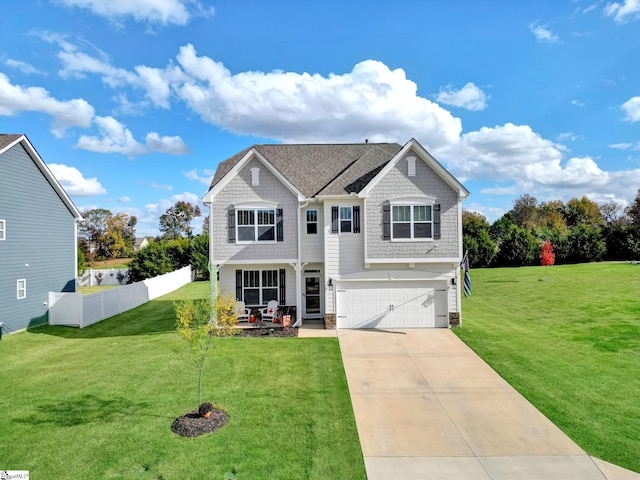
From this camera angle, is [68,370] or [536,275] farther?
[536,275]

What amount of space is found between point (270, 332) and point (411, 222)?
777cm

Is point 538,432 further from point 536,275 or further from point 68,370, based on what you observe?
point 536,275

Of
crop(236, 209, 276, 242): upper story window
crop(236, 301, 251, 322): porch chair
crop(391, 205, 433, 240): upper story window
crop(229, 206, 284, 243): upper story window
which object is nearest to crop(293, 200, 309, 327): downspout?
crop(229, 206, 284, 243): upper story window

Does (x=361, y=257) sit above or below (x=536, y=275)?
above

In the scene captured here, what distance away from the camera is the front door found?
58.1ft

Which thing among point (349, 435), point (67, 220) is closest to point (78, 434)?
point (349, 435)

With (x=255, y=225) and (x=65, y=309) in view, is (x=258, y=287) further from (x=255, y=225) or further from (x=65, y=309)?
(x=65, y=309)

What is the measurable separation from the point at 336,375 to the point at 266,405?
2.74 metres

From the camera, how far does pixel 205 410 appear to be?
8.13 meters

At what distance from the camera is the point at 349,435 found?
7668 millimetres

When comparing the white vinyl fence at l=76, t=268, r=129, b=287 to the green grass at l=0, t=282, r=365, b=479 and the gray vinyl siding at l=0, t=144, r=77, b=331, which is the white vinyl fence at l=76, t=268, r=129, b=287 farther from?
the green grass at l=0, t=282, r=365, b=479

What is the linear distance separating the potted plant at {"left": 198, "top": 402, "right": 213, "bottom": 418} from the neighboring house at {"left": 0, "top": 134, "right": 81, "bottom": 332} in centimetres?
1338

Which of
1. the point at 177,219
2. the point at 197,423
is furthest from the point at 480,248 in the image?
the point at 177,219

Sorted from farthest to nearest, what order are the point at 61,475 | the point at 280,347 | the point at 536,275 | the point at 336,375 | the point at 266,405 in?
1. the point at 536,275
2. the point at 280,347
3. the point at 336,375
4. the point at 266,405
5. the point at 61,475
